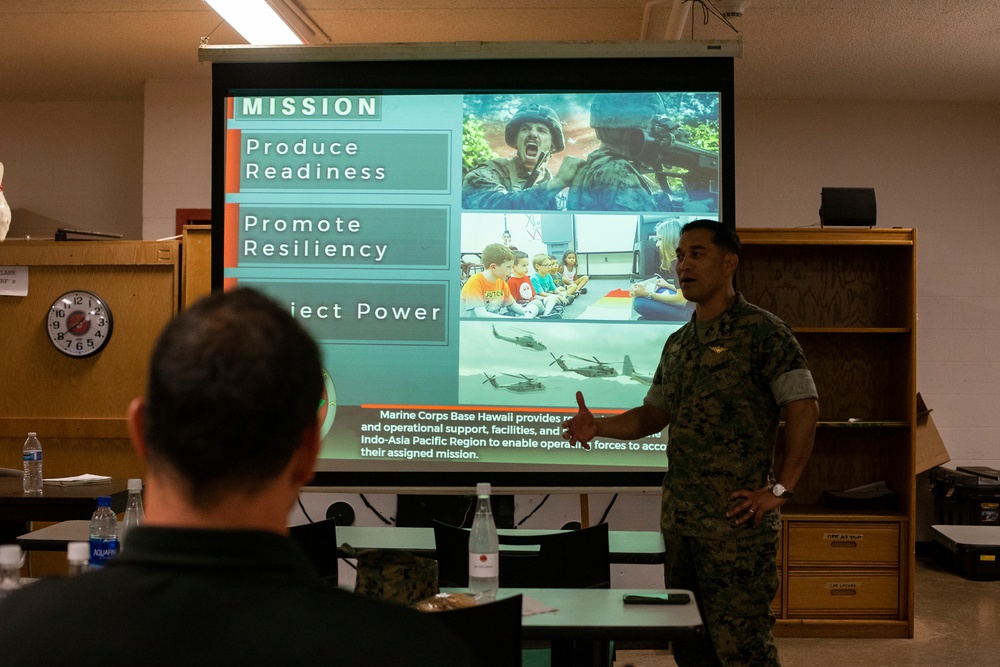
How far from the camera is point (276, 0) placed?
13.8 feet

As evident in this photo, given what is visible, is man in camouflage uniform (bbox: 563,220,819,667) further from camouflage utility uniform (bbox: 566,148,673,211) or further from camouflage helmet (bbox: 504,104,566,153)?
camouflage helmet (bbox: 504,104,566,153)

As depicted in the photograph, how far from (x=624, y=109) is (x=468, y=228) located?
705 millimetres

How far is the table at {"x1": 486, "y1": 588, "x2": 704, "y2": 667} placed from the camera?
5.91 feet

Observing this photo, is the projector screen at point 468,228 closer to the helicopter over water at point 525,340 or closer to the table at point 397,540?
the helicopter over water at point 525,340

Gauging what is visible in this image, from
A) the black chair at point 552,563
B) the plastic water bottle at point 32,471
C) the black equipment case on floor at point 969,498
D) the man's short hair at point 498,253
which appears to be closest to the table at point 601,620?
the black chair at point 552,563

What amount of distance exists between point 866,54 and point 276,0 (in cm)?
332

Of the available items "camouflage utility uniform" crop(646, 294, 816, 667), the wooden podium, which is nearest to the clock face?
the wooden podium

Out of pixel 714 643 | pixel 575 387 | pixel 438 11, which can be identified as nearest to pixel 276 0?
pixel 438 11

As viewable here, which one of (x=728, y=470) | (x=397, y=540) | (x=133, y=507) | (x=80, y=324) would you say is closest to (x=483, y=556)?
(x=397, y=540)

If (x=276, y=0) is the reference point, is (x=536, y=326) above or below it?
below

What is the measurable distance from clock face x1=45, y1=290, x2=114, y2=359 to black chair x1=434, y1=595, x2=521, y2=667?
4138 mm

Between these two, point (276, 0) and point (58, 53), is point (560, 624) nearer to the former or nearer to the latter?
point (276, 0)

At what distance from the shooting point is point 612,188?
10.9ft

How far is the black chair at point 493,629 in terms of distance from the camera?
148cm
